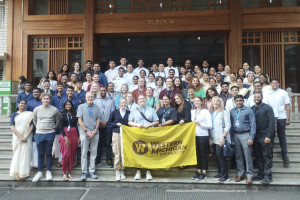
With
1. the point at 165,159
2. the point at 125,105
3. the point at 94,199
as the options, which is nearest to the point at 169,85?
the point at 125,105

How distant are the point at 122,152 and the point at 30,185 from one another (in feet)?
7.22

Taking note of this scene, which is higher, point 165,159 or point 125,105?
point 125,105

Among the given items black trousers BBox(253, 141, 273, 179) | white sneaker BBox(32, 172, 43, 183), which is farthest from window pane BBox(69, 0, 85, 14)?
black trousers BBox(253, 141, 273, 179)

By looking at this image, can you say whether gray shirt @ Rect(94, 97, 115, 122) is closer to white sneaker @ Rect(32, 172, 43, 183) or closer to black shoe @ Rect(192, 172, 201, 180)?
white sneaker @ Rect(32, 172, 43, 183)

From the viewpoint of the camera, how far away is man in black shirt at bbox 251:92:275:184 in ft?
16.9

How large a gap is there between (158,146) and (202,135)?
104 cm

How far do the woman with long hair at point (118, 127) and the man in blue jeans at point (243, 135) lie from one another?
248 centimetres

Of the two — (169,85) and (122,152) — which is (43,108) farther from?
(169,85)

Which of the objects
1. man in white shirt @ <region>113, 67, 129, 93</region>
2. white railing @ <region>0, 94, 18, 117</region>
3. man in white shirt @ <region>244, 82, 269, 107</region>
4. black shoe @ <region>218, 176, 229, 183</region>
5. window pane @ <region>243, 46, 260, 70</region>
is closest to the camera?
black shoe @ <region>218, 176, 229, 183</region>

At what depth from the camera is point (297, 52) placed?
952 cm

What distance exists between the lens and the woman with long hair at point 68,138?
5469 mm

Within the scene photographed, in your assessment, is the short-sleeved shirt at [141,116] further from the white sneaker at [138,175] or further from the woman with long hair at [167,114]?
the white sneaker at [138,175]

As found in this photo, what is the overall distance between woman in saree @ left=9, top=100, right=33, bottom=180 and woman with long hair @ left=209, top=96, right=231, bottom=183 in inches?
168

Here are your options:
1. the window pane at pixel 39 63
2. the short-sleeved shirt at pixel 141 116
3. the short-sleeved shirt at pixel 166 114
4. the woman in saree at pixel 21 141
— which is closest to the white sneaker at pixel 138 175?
the short-sleeved shirt at pixel 141 116
